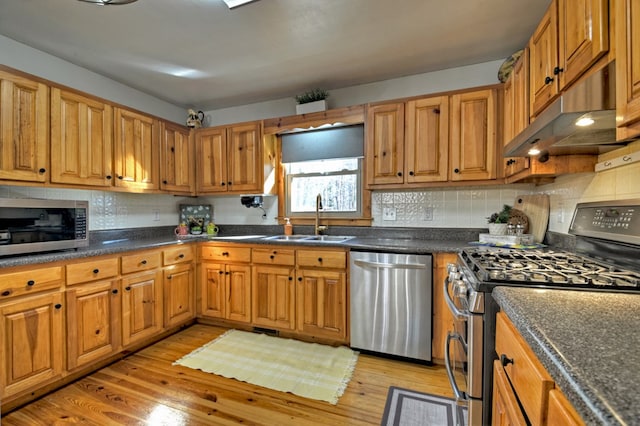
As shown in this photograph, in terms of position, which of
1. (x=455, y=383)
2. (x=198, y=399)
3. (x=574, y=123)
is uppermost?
(x=574, y=123)

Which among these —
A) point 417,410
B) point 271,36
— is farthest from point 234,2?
point 417,410

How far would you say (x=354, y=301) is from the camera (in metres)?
2.39

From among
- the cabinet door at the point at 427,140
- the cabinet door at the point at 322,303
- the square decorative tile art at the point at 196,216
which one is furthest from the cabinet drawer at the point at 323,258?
the square decorative tile art at the point at 196,216

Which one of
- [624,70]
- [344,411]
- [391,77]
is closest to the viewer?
[624,70]

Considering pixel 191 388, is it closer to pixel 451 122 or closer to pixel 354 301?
pixel 354 301

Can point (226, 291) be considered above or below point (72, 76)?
below

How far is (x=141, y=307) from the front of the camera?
2.45 meters

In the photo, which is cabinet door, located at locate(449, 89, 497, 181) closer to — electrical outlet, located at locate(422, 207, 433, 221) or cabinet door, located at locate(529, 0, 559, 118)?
electrical outlet, located at locate(422, 207, 433, 221)

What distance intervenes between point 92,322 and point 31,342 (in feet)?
1.12

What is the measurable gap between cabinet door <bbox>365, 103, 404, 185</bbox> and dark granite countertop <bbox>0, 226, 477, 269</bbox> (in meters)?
0.55

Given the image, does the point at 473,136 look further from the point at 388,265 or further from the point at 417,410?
the point at 417,410

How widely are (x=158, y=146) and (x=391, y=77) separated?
7.91ft

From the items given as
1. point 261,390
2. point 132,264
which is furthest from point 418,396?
point 132,264

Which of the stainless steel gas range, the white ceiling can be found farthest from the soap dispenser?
the stainless steel gas range
